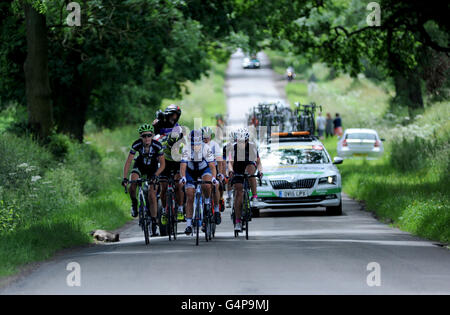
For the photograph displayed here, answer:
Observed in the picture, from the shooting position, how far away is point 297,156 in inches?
969

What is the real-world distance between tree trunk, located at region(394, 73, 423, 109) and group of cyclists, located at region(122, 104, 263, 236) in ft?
108

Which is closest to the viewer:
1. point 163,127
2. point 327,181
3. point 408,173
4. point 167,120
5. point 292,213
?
point 167,120

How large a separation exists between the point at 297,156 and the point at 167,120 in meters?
6.77

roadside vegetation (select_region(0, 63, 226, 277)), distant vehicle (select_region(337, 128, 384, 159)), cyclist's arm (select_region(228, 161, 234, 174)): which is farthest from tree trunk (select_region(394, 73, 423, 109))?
cyclist's arm (select_region(228, 161, 234, 174))

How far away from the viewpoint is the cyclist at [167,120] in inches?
720

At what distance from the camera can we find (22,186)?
22.1 metres

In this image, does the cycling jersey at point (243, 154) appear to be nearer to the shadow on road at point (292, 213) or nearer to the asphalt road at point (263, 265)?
the asphalt road at point (263, 265)

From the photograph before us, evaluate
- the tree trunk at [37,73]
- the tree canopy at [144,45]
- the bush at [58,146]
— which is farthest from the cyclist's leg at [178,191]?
the bush at [58,146]

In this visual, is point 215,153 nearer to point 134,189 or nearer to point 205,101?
point 134,189

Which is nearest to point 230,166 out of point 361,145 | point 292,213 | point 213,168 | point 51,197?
point 213,168

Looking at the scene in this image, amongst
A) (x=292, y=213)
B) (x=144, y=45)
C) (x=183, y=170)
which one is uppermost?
Result: (x=144, y=45)

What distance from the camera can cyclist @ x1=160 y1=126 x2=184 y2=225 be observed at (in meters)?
17.9

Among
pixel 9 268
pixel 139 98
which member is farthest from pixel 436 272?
pixel 139 98
